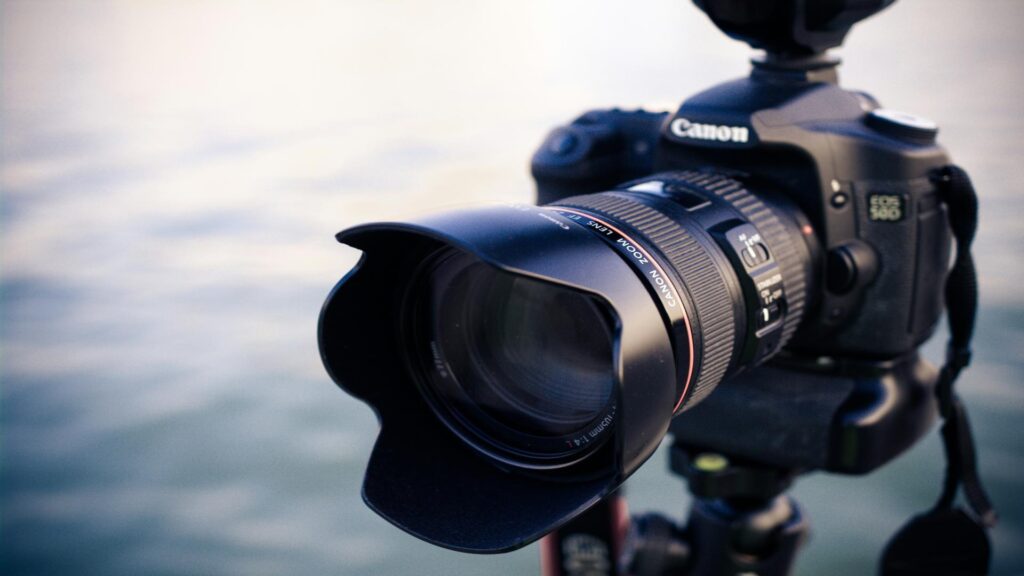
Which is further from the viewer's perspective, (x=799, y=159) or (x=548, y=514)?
(x=799, y=159)

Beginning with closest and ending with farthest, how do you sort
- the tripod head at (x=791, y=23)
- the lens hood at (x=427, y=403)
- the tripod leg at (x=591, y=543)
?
the lens hood at (x=427, y=403) → the tripod head at (x=791, y=23) → the tripod leg at (x=591, y=543)

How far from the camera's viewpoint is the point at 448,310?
0.60 m

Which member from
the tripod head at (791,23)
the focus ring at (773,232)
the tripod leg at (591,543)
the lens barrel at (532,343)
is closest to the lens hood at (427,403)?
the lens barrel at (532,343)

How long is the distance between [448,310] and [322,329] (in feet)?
0.27

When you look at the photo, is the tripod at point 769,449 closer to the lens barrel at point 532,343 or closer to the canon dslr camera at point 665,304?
the canon dslr camera at point 665,304

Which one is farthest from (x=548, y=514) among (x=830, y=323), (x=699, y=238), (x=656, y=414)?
(x=830, y=323)

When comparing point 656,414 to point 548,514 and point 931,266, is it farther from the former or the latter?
point 931,266

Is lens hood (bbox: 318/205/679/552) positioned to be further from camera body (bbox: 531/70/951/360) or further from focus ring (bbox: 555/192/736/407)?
camera body (bbox: 531/70/951/360)

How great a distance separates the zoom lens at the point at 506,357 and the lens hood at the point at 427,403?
0.01 meters

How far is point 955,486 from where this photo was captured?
826mm

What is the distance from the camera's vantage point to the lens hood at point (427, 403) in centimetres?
48

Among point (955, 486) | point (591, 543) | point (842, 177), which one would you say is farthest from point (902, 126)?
point (591, 543)

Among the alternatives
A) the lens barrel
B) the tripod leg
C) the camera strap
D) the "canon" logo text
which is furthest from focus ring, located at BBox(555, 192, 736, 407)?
the tripod leg

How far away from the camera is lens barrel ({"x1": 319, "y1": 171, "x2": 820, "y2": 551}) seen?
505 millimetres
